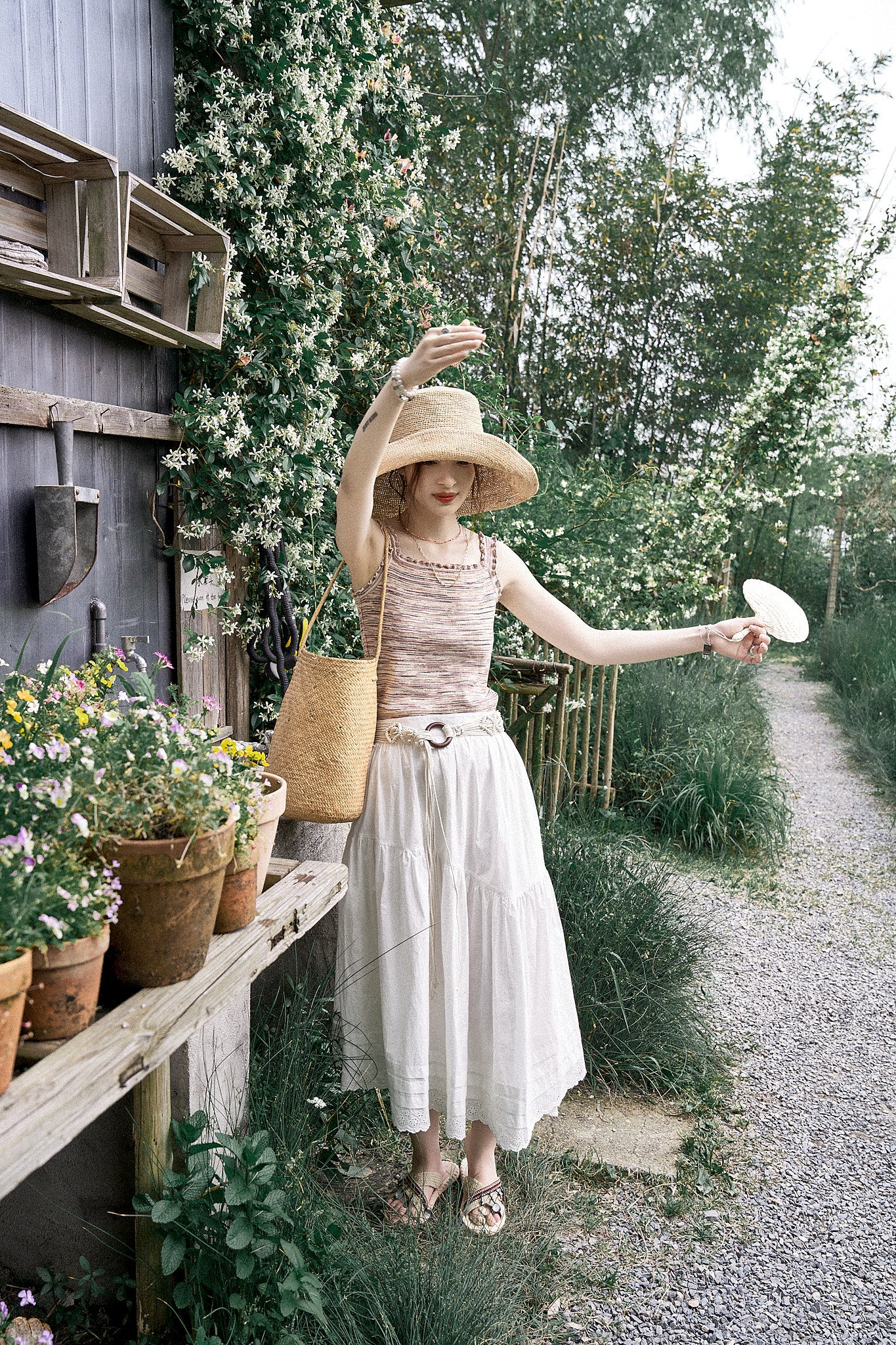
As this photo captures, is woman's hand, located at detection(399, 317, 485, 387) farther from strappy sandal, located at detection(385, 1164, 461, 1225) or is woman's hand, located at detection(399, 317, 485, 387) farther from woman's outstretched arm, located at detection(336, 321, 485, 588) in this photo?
strappy sandal, located at detection(385, 1164, 461, 1225)

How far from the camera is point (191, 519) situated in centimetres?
284

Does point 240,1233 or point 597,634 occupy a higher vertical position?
point 597,634

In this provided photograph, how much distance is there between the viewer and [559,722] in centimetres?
509

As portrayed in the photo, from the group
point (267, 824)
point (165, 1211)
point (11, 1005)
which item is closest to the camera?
point (11, 1005)

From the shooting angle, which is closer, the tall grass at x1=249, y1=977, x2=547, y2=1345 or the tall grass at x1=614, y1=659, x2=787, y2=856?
the tall grass at x1=249, y1=977, x2=547, y2=1345

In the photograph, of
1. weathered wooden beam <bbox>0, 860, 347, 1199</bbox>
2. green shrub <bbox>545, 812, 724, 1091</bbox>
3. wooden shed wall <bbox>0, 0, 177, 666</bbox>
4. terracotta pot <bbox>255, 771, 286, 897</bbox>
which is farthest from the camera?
green shrub <bbox>545, 812, 724, 1091</bbox>

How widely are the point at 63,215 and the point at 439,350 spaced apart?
0.97 metres

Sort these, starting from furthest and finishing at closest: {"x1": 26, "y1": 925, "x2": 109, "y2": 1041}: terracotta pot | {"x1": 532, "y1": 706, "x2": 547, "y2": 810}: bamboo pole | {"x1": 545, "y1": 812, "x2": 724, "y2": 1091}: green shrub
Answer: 1. {"x1": 532, "y1": 706, "x2": 547, "y2": 810}: bamboo pole
2. {"x1": 545, "y1": 812, "x2": 724, "y2": 1091}: green shrub
3. {"x1": 26, "y1": 925, "x2": 109, "y2": 1041}: terracotta pot

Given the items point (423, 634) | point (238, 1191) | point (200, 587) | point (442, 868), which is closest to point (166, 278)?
point (200, 587)

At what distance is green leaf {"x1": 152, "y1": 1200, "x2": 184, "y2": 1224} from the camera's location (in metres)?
1.62

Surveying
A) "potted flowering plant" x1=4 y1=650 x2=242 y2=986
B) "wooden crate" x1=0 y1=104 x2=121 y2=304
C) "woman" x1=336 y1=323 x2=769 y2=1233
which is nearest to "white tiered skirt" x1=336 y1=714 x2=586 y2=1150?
"woman" x1=336 y1=323 x2=769 y2=1233

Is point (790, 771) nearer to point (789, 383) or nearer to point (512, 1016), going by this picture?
point (789, 383)

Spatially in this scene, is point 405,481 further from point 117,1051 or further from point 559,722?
point 559,722

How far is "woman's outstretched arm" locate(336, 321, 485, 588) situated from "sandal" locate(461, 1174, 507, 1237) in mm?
1470
